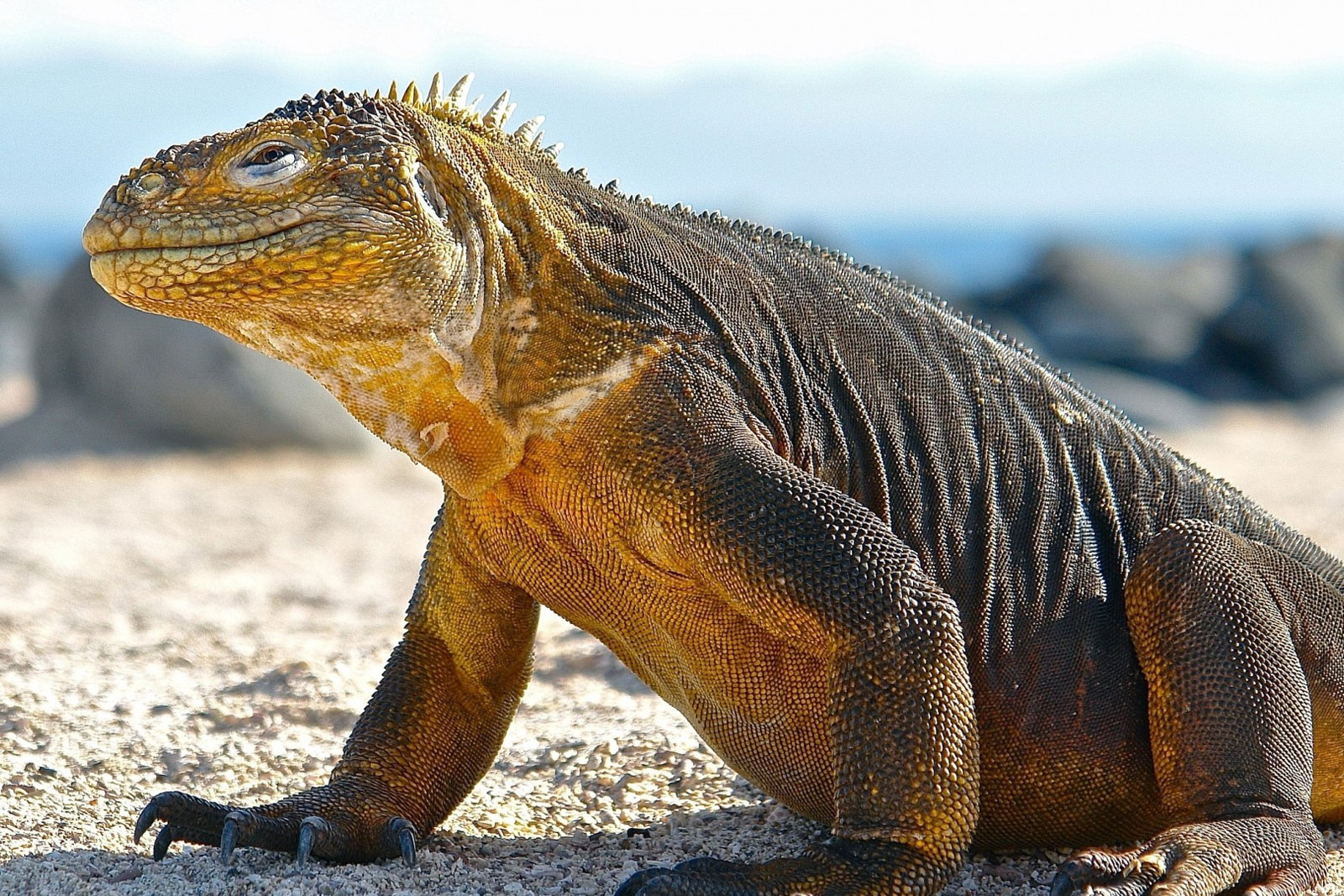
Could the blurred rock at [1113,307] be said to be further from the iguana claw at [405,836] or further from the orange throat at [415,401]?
the orange throat at [415,401]

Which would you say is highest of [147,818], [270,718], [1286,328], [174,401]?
[1286,328]

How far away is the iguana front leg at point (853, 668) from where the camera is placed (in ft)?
11.2

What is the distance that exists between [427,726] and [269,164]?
1.62m

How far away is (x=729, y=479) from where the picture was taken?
3.49 m

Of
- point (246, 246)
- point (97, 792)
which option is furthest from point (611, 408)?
point (97, 792)

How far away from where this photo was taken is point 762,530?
3.44 metres

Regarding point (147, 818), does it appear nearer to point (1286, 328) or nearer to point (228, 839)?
point (228, 839)

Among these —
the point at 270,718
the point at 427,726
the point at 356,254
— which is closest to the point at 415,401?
the point at 356,254

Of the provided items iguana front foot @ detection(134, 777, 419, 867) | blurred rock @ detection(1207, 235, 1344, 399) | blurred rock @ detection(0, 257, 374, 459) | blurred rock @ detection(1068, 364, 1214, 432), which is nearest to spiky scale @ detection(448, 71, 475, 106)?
iguana front foot @ detection(134, 777, 419, 867)

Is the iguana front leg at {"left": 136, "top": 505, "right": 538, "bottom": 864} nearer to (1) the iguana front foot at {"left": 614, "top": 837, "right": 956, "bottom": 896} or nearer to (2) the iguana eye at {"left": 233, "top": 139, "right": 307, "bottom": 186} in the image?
(1) the iguana front foot at {"left": 614, "top": 837, "right": 956, "bottom": 896}

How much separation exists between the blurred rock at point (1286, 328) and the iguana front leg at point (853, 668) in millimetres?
18330

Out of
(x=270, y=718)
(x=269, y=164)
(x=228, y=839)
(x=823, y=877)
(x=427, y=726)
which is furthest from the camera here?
(x=270, y=718)

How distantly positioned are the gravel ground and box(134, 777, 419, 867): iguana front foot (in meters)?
0.06

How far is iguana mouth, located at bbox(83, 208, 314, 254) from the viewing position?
3496mm
